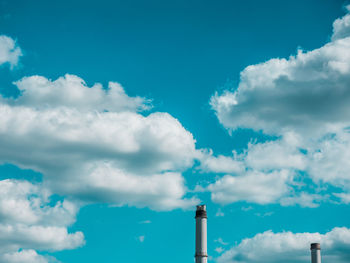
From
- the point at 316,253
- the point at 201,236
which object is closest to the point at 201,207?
the point at 201,236

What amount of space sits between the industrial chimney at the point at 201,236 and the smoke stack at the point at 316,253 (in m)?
21.1

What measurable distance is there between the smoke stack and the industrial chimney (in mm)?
21087

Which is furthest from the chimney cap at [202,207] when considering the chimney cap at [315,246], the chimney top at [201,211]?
the chimney cap at [315,246]

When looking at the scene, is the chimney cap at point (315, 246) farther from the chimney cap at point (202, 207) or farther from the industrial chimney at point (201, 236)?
the industrial chimney at point (201, 236)

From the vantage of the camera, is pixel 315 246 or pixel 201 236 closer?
pixel 201 236

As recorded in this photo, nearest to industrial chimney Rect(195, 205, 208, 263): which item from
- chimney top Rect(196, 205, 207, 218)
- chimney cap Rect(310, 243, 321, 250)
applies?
chimney top Rect(196, 205, 207, 218)

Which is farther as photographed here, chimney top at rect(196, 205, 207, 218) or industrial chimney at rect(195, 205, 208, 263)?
chimney top at rect(196, 205, 207, 218)

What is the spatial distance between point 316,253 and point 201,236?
2209cm

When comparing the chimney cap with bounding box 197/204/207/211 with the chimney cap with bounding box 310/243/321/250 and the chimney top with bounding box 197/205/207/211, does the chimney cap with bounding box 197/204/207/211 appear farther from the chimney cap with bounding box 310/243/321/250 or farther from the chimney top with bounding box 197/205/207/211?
the chimney cap with bounding box 310/243/321/250

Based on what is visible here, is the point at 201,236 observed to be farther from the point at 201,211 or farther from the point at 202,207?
the point at 202,207

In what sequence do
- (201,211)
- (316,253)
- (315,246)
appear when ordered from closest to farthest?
(201,211), (316,253), (315,246)

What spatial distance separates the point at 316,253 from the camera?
5988 cm

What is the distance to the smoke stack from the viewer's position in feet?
196

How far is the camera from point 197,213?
4688cm
